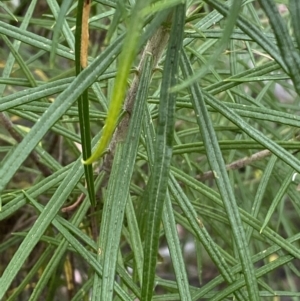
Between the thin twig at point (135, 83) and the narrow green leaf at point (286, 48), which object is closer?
the narrow green leaf at point (286, 48)

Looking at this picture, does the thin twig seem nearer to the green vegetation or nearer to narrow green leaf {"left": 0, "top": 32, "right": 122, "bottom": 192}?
the green vegetation

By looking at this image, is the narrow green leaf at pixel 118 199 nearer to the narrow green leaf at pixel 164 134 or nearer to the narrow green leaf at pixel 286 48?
the narrow green leaf at pixel 164 134

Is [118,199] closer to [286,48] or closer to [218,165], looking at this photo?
[218,165]

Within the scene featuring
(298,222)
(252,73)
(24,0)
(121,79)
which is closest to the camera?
(121,79)

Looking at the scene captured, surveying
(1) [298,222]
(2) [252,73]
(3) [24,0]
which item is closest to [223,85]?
(2) [252,73]

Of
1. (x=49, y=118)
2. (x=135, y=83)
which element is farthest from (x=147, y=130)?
(x=49, y=118)

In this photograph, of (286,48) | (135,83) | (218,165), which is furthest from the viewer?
(135,83)

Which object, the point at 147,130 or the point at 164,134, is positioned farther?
the point at 147,130

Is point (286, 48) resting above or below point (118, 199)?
above

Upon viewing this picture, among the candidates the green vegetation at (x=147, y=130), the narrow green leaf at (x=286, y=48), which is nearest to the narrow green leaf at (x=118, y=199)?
the green vegetation at (x=147, y=130)

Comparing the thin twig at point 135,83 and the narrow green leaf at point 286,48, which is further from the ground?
the narrow green leaf at point 286,48

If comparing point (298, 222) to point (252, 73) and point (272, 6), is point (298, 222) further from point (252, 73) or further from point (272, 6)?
point (272, 6)
